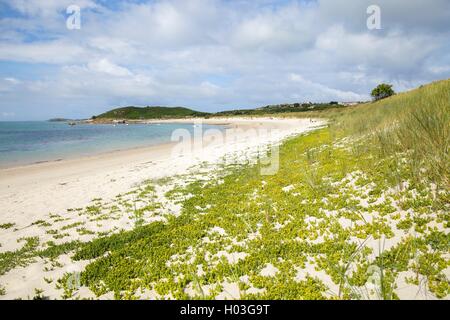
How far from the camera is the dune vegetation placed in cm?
604

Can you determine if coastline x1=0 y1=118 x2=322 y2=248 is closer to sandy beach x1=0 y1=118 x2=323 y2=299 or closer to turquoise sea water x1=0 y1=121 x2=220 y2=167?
sandy beach x1=0 y1=118 x2=323 y2=299

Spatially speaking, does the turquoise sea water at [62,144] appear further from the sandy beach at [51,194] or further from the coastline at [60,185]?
the sandy beach at [51,194]

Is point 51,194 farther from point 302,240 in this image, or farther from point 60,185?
point 302,240

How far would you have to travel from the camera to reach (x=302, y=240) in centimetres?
809

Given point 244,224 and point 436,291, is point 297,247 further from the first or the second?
point 436,291

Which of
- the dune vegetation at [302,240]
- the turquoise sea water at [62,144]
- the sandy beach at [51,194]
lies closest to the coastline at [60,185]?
the sandy beach at [51,194]

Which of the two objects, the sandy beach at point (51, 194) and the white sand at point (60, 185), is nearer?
the sandy beach at point (51, 194)

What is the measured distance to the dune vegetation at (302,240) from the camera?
6044mm

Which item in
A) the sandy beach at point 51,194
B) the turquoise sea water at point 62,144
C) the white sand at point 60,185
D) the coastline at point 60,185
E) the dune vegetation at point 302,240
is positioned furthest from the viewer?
the turquoise sea water at point 62,144

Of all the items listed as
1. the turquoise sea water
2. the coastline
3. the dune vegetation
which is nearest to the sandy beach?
the coastline

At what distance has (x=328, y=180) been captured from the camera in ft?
40.7

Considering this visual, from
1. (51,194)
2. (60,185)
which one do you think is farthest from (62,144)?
(51,194)
